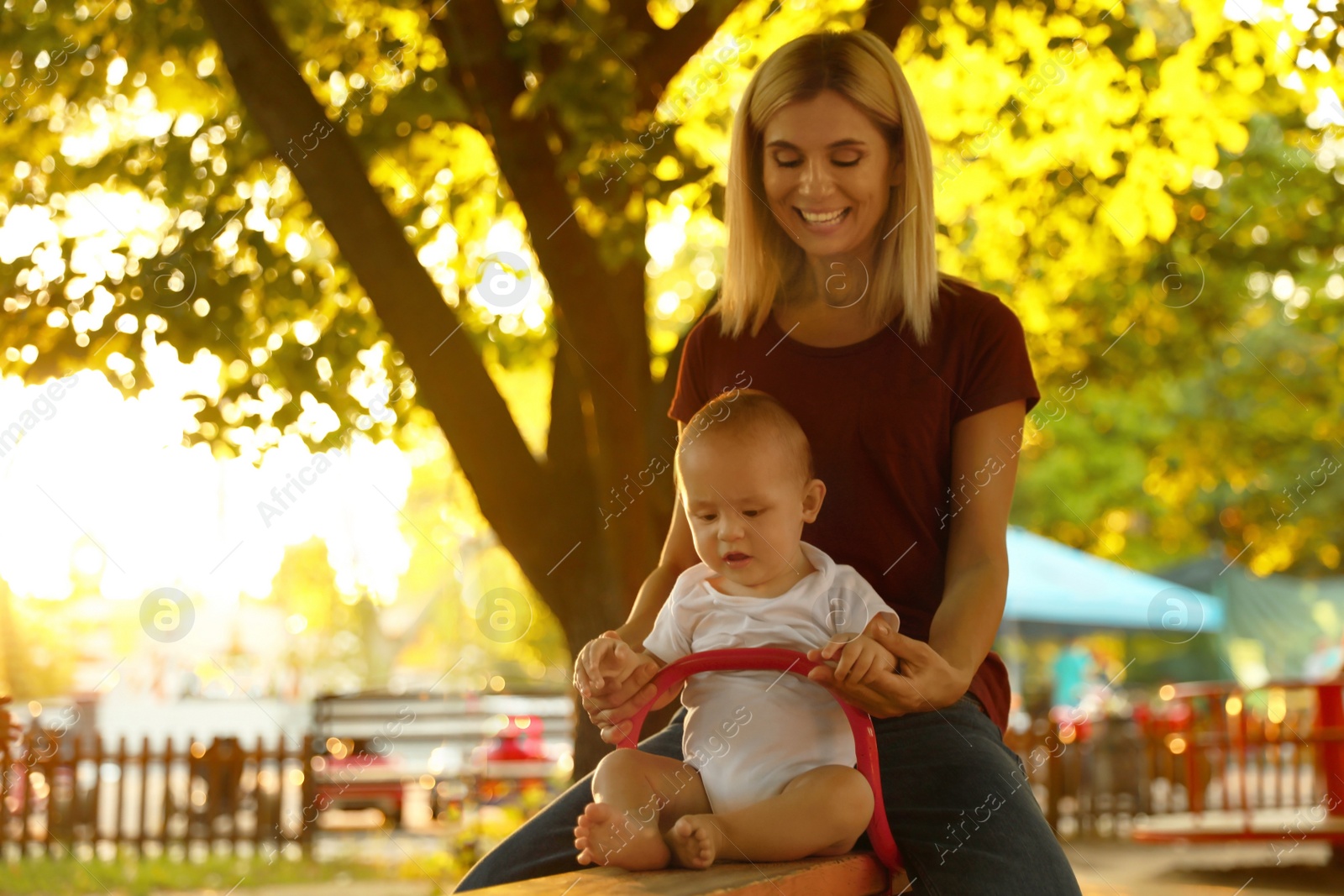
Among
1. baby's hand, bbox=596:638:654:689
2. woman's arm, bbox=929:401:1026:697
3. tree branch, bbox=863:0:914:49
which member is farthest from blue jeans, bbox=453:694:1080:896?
tree branch, bbox=863:0:914:49

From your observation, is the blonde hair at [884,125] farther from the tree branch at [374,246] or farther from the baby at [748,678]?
the tree branch at [374,246]

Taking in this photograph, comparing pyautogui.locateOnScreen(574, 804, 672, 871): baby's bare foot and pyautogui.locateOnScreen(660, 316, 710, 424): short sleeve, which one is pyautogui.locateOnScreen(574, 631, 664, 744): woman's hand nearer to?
pyautogui.locateOnScreen(574, 804, 672, 871): baby's bare foot

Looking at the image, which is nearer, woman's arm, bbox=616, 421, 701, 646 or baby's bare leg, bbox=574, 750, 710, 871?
baby's bare leg, bbox=574, 750, 710, 871

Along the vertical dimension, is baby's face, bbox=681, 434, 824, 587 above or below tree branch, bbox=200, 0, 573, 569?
below

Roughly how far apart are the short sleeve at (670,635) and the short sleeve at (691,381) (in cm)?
54

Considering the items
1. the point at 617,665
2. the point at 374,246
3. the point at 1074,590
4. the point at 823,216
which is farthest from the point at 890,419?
the point at 1074,590

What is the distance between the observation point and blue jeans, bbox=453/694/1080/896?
183cm

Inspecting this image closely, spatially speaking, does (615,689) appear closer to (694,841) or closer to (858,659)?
(694,841)

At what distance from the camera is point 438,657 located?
178ft

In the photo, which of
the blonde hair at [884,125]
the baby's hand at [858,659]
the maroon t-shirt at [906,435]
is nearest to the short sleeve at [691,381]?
the blonde hair at [884,125]

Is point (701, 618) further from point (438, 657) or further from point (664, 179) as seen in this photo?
point (438, 657)

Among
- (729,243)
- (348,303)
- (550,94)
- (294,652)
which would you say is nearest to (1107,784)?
(348,303)

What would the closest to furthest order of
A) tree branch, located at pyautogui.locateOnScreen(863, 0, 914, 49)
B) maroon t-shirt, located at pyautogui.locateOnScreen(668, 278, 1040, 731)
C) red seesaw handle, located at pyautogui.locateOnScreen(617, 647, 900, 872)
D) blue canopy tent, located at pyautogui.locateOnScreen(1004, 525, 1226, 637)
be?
red seesaw handle, located at pyautogui.locateOnScreen(617, 647, 900, 872) → maroon t-shirt, located at pyautogui.locateOnScreen(668, 278, 1040, 731) → tree branch, located at pyautogui.locateOnScreen(863, 0, 914, 49) → blue canopy tent, located at pyautogui.locateOnScreen(1004, 525, 1226, 637)

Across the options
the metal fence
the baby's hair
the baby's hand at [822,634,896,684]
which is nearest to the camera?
the baby's hand at [822,634,896,684]
